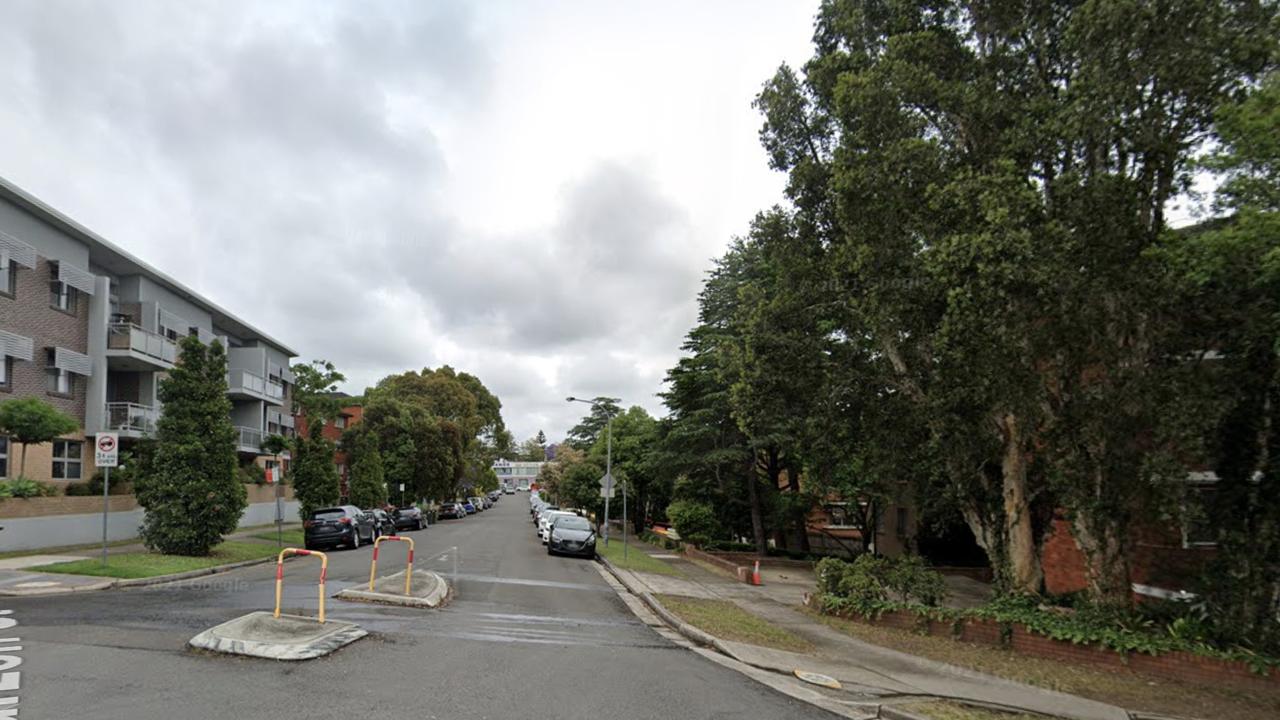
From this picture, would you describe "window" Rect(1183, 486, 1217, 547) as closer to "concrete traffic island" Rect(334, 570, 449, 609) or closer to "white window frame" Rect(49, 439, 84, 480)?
"concrete traffic island" Rect(334, 570, 449, 609)

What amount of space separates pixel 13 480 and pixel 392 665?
1934 cm

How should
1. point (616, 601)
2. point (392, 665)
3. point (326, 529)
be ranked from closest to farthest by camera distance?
point (392, 665), point (616, 601), point (326, 529)

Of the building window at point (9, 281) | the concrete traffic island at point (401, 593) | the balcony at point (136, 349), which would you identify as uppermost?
the building window at point (9, 281)

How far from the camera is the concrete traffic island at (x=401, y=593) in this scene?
12.9m

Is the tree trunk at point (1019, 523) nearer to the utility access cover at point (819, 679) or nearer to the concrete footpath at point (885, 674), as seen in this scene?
the concrete footpath at point (885, 674)

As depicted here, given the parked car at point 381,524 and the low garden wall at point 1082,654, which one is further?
the parked car at point 381,524

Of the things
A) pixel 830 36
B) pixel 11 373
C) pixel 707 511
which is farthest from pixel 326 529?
pixel 830 36

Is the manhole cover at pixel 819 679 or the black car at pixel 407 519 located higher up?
the manhole cover at pixel 819 679

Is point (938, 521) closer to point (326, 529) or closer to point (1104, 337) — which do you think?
point (1104, 337)

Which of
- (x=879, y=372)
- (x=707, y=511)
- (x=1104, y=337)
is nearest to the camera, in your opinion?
(x=1104, y=337)

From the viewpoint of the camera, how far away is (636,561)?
2642 cm

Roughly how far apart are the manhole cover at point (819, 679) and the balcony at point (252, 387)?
37.3m

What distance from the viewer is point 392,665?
27.1ft

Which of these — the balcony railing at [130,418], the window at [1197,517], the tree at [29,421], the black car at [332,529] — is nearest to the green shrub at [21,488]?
the tree at [29,421]
